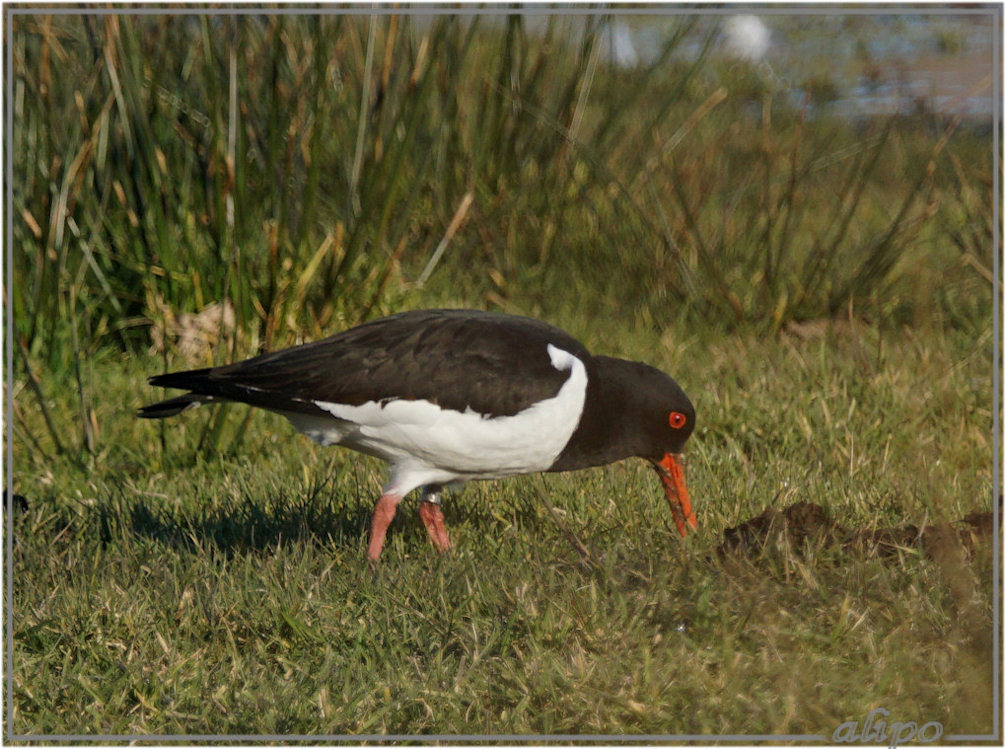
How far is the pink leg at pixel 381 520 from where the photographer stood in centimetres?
411

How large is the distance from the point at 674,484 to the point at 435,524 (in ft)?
2.83

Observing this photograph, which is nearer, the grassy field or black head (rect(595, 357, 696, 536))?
the grassy field

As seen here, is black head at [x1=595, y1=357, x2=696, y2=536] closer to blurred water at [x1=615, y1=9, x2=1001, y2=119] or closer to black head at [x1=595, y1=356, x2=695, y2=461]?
black head at [x1=595, y1=356, x2=695, y2=461]

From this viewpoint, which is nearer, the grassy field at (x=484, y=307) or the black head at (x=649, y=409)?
the grassy field at (x=484, y=307)

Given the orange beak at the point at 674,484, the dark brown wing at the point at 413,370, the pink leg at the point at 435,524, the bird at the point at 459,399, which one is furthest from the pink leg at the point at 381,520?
the orange beak at the point at 674,484

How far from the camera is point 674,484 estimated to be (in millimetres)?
4262

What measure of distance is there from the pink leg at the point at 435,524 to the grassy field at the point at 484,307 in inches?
4.1

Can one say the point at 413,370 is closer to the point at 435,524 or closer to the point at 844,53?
the point at 435,524

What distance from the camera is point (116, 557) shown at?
421 cm

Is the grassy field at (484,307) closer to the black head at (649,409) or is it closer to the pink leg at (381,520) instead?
the pink leg at (381,520)

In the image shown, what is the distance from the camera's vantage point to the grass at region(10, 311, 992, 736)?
3248mm

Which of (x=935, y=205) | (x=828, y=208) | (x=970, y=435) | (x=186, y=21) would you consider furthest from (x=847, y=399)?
(x=186, y=21)

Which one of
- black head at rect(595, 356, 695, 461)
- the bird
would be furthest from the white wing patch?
black head at rect(595, 356, 695, 461)

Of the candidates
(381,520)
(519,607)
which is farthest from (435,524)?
(519,607)
